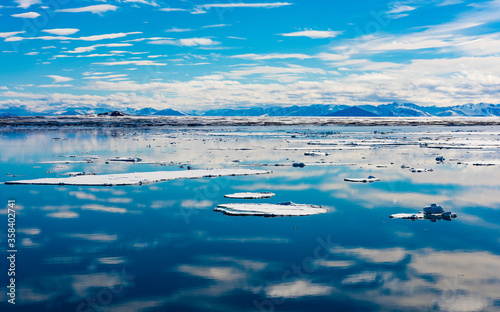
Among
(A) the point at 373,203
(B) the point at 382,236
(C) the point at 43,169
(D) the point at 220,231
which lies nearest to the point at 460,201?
(A) the point at 373,203

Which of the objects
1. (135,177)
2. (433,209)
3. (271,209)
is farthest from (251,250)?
(135,177)

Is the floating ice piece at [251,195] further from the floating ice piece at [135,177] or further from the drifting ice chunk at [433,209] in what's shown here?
the drifting ice chunk at [433,209]

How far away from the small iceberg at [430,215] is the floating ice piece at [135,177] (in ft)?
24.8

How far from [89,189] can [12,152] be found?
575 inches

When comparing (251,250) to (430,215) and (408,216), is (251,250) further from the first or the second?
(430,215)

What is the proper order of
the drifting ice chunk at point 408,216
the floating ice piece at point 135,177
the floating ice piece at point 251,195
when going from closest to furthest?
the drifting ice chunk at point 408,216, the floating ice piece at point 251,195, the floating ice piece at point 135,177

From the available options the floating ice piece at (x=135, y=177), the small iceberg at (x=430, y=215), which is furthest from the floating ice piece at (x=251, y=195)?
the floating ice piece at (x=135, y=177)

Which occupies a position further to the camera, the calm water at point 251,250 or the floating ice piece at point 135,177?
the floating ice piece at point 135,177

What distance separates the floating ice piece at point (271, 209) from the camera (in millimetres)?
10688

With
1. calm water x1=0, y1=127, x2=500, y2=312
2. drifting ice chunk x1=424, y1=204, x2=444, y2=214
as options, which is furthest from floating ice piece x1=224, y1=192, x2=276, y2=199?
drifting ice chunk x1=424, y1=204, x2=444, y2=214

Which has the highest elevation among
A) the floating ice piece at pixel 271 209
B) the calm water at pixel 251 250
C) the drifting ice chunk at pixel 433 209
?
the drifting ice chunk at pixel 433 209

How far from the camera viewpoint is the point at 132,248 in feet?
26.5

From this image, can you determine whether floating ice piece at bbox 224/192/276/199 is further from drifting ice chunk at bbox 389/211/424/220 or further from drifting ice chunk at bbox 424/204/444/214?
drifting ice chunk at bbox 424/204/444/214

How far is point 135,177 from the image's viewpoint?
15961mm
